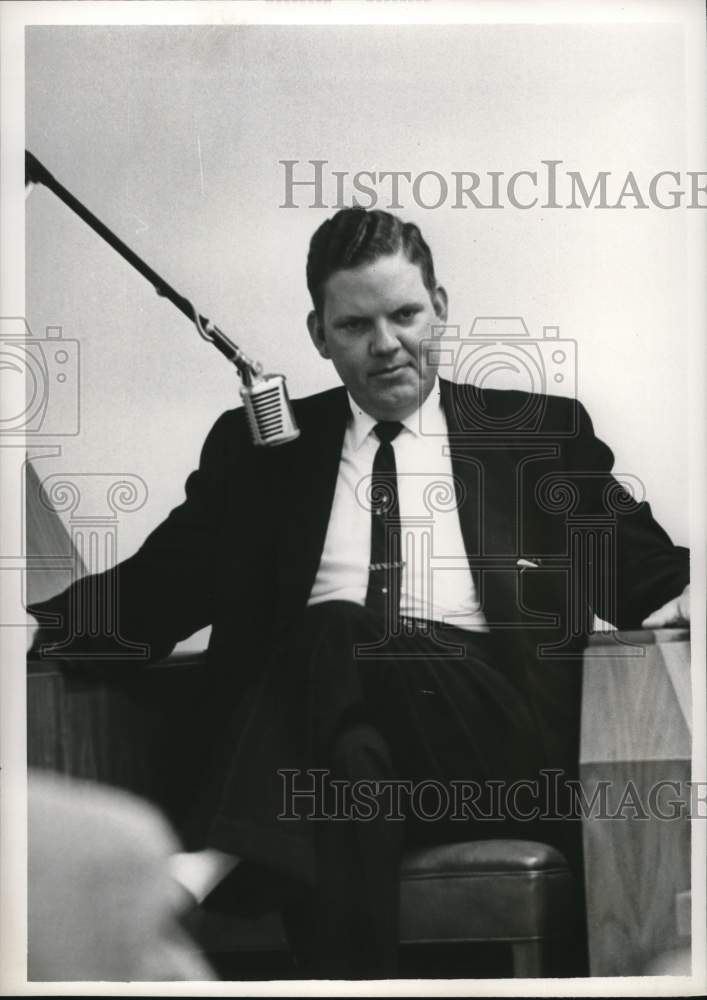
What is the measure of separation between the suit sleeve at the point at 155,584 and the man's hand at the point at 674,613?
112 centimetres

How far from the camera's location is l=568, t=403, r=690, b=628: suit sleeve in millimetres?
3115

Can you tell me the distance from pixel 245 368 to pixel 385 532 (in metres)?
0.55

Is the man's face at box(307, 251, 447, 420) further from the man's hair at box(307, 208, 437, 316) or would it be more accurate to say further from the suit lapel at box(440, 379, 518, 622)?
the suit lapel at box(440, 379, 518, 622)

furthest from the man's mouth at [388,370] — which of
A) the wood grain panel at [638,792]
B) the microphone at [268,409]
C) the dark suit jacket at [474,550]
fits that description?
the wood grain panel at [638,792]

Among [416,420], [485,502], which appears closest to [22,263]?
[416,420]

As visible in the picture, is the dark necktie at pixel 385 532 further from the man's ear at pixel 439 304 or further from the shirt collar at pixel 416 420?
the man's ear at pixel 439 304

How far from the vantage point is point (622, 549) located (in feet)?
10.3

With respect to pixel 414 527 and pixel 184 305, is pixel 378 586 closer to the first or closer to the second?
pixel 414 527

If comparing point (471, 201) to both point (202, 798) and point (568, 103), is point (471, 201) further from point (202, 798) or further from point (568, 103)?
point (202, 798)

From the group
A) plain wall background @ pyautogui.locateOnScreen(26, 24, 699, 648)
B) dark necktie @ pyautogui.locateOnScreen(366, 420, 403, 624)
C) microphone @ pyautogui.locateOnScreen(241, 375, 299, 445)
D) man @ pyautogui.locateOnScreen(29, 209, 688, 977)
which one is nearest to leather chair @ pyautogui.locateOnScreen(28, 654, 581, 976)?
man @ pyautogui.locateOnScreen(29, 209, 688, 977)

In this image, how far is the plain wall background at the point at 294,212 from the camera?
10.2 ft

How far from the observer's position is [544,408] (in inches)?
123

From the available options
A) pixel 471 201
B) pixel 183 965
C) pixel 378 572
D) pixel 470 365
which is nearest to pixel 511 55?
pixel 471 201

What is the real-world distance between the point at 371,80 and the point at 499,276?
0.60m
